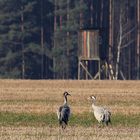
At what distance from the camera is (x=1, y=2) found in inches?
3922

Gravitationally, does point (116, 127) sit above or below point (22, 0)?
below

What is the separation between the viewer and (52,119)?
3167cm

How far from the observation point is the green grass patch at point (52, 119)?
98.5 feet

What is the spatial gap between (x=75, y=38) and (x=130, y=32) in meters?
6.99

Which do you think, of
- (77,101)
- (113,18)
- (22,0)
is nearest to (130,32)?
(113,18)

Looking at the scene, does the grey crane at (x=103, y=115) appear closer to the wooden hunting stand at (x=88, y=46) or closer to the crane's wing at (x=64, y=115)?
the crane's wing at (x=64, y=115)

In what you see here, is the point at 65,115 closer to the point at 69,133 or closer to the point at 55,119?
the point at 69,133

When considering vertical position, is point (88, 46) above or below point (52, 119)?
above

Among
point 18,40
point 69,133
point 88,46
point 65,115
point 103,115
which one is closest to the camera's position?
point 69,133

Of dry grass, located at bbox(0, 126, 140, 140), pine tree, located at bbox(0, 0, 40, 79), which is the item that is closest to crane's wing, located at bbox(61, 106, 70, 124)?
dry grass, located at bbox(0, 126, 140, 140)

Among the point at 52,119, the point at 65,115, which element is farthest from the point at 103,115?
the point at 52,119

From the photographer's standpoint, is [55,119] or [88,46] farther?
[88,46]

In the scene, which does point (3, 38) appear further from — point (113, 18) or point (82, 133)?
point (82, 133)

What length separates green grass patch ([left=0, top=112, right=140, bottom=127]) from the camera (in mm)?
30009
